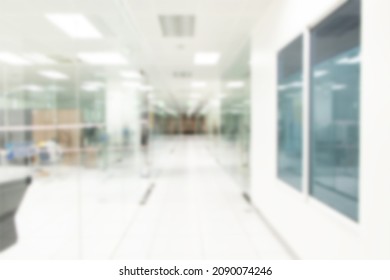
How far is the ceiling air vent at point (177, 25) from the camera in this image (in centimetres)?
459

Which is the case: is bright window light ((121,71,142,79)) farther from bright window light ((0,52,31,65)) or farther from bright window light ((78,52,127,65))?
bright window light ((0,52,31,65))

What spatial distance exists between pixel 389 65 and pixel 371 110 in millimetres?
288

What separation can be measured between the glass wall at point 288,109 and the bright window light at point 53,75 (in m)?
6.80

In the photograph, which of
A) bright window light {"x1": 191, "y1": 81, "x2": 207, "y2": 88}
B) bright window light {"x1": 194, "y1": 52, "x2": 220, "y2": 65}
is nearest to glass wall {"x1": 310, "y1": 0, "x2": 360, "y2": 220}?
bright window light {"x1": 194, "y1": 52, "x2": 220, "y2": 65}

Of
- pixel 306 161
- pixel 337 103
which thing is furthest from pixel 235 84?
pixel 306 161

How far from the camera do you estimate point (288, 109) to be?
400 centimetres

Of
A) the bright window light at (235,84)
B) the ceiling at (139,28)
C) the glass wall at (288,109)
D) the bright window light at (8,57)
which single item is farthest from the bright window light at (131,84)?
the glass wall at (288,109)

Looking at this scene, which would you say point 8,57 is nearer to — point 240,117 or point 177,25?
point 177,25

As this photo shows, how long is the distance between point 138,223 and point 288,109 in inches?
100

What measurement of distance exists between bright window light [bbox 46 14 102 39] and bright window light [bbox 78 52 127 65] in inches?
43.7

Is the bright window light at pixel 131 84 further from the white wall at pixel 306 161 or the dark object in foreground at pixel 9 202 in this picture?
the dark object in foreground at pixel 9 202

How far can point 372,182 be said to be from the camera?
5.78ft

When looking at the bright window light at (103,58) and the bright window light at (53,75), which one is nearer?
the bright window light at (103,58)

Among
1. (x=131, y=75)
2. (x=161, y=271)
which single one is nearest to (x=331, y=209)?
(x=161, y=271)
